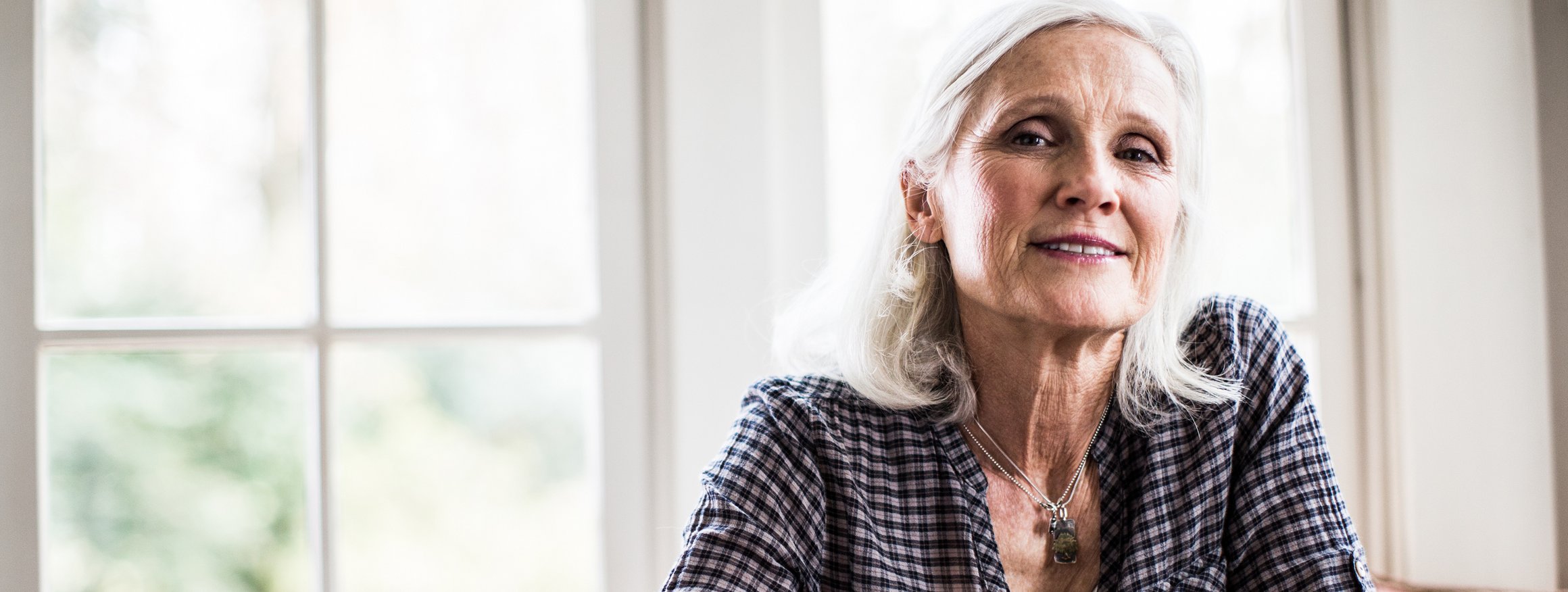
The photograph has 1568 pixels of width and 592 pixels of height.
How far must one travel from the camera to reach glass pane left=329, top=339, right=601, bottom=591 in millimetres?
4301

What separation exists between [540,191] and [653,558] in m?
3.34

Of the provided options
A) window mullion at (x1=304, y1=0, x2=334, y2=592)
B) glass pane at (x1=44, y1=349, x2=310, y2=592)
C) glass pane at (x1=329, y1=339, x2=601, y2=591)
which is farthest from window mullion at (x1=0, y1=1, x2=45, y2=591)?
glass pane at (x1=44, y1=349, x2=310, y2=592)

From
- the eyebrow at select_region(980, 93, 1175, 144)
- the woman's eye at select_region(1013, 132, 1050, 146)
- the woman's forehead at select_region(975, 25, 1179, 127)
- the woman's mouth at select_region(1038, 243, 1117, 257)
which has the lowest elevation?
the woman's mouth at select_region(1038, 243, 1117, 257)

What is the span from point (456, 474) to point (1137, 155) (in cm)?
411

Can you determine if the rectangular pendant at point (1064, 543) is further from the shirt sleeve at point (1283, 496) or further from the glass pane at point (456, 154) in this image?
the glass pane at point (456, 154)

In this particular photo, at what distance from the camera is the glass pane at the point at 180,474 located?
4223 mm

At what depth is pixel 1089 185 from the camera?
93 cm

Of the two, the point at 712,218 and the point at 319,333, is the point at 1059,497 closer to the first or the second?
the point at 712,218

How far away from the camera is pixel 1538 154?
1434mm

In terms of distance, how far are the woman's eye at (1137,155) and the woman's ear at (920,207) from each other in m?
0.21

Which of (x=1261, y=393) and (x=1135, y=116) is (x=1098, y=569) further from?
(x=1135, y=116)

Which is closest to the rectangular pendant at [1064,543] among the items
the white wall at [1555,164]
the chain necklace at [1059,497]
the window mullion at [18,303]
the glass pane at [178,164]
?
the chain necklace at [1059,497]

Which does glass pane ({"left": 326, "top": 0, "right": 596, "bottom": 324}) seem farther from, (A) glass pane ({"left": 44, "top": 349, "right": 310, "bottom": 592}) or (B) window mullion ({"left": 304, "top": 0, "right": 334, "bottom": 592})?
(B) window mullion ({"left": 304, "top": 0, "right": 334, "bottom": 592})

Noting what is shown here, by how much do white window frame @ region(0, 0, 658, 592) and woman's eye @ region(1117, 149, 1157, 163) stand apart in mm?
720
